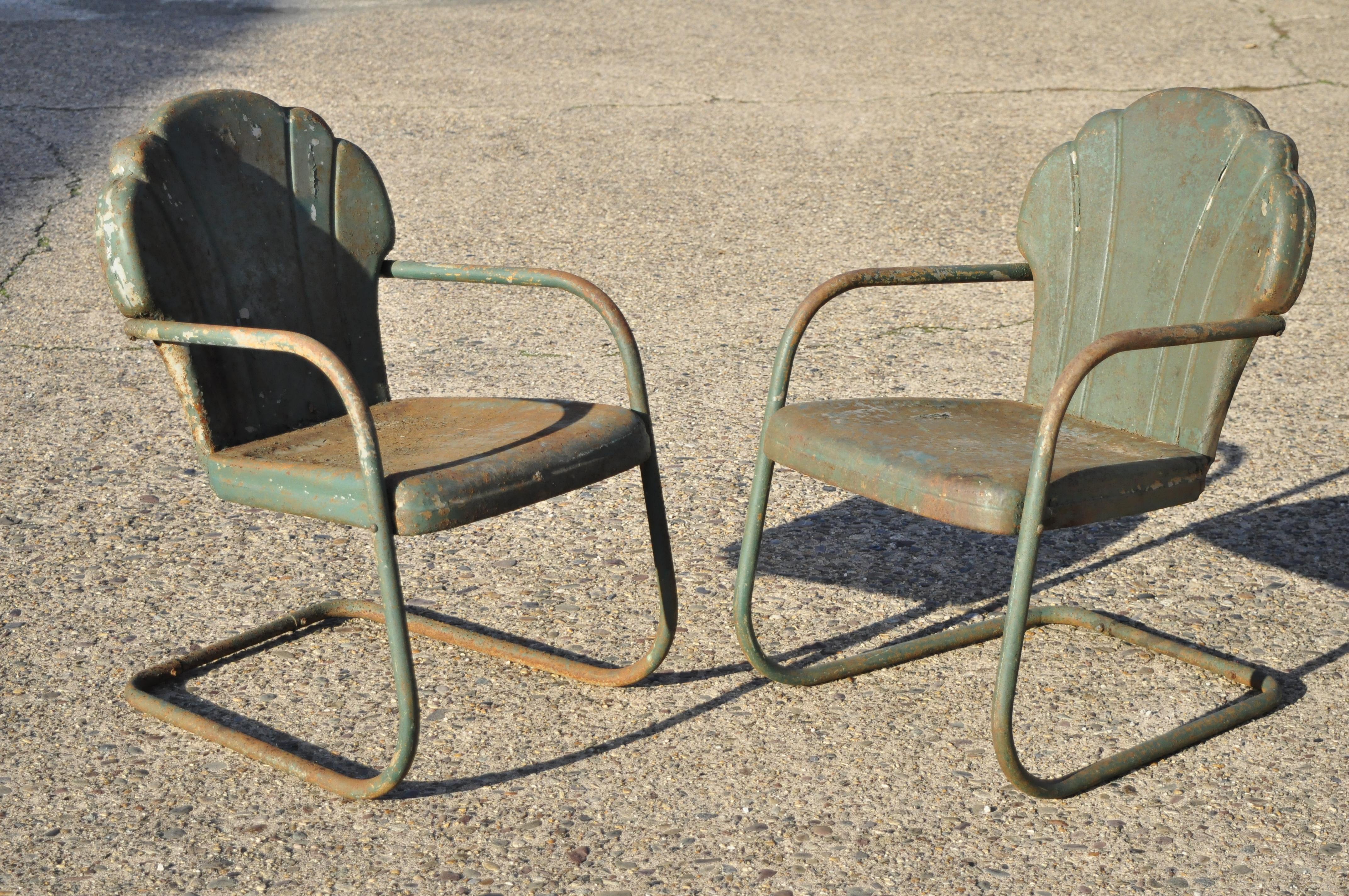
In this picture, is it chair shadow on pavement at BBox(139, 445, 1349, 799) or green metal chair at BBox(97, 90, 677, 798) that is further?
chair shadow on pavement at BBox(139, 445, 1349, 799)

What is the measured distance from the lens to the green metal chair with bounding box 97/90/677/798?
2125 mm

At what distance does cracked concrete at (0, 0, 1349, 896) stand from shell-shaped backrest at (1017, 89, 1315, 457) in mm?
548

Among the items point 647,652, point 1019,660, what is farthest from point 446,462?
point 1019,660

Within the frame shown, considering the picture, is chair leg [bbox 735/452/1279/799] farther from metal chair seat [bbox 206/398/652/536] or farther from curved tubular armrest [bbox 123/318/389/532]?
curved tubular armrest [bbox 123/318/389/532]

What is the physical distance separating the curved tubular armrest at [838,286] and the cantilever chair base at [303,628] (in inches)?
20.5

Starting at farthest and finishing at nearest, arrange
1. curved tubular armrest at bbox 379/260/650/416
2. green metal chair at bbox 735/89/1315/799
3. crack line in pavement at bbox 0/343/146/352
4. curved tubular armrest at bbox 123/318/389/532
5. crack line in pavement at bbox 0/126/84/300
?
1. crack line in pavement at bbox 0/126/84/300
2. crack line in pavement at bbox 0/343/146/352
3. curved tubular armrest at bbox 379/260/650/416
4. green metal chair at bbox 735/89/1315/799
5. curved tubular armrest at bbox 123/318/389/532

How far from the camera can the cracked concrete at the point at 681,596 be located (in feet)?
6.99

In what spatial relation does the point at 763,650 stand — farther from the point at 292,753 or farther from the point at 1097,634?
the point at 292,753

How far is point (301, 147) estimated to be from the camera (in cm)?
260

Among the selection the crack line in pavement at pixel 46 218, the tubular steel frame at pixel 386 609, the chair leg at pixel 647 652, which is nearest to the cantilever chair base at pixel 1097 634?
the chair leg at pixel 647 652

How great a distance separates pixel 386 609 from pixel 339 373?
36cm

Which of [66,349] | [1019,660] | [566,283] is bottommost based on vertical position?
[66,349]

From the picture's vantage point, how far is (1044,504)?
2.08 m

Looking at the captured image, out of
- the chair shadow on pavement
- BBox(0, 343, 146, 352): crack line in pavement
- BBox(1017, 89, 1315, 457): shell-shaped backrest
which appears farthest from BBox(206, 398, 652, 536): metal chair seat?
BBox(0, 343, 146, 352): crack line in pavement
